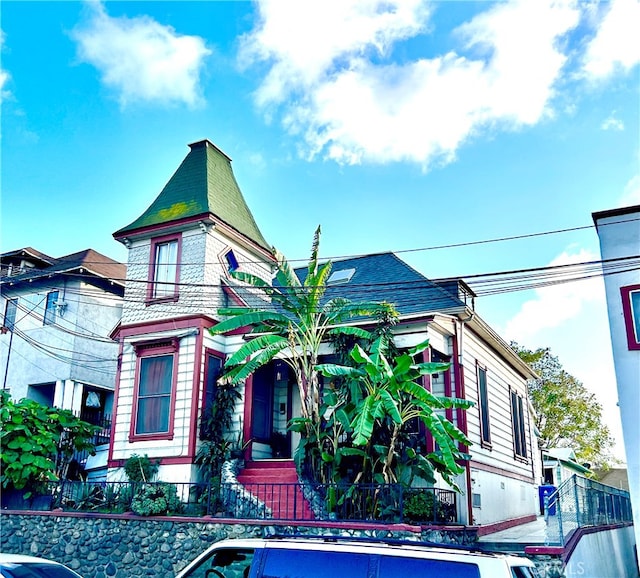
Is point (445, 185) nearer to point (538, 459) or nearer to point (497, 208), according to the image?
point (497, 208)

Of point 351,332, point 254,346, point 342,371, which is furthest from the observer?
point 254,346

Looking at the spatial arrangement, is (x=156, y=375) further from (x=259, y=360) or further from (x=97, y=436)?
(x=97, y=436)

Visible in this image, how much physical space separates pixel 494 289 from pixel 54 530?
11.1 meters

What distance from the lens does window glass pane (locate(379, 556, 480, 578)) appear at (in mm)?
6684

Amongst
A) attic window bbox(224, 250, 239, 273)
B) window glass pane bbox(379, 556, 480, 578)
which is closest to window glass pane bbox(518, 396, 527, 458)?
attic window bbox(224, 250, 239, 273)

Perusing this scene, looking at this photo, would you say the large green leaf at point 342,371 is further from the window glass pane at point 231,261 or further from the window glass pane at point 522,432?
the window glass pane at point 522,432

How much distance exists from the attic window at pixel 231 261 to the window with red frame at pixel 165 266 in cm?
144

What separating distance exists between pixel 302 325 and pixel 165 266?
4.96m

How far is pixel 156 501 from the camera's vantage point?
565 inches

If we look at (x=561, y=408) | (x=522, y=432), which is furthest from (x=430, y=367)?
(x=561, y=408)

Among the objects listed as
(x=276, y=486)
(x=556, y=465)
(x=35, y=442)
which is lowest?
(x=276, y=486)

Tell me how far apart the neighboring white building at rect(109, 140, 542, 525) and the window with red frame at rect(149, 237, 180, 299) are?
3 cm

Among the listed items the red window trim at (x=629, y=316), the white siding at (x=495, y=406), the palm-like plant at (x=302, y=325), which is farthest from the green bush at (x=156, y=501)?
the red window trim at (x=629, y=316)

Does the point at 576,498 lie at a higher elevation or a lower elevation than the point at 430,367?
lower
